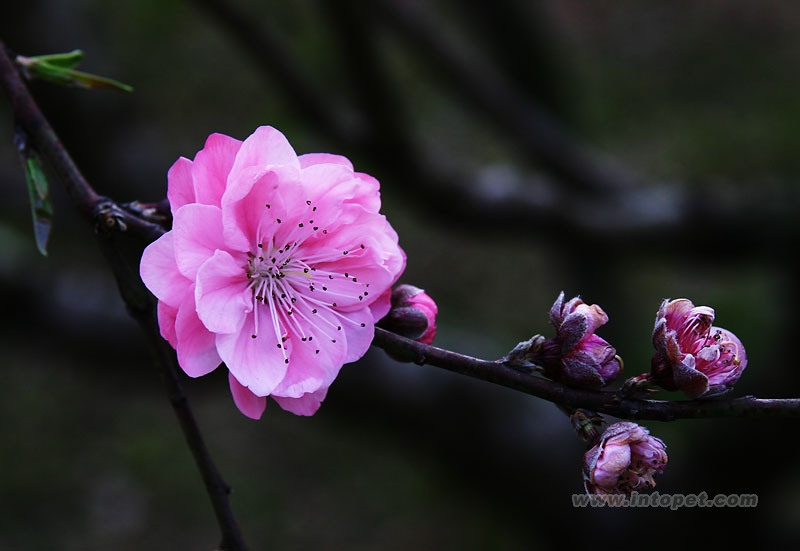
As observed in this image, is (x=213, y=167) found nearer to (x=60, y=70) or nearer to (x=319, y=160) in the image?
(x=319, y=160)

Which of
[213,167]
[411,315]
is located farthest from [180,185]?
[411,315]

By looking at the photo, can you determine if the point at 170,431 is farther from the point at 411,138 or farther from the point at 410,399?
the point at 411,138

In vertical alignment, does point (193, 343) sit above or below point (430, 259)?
below

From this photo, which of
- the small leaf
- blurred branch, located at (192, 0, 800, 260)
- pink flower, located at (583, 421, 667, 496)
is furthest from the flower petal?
blurred branch, located at (192, 0, 800, 260)

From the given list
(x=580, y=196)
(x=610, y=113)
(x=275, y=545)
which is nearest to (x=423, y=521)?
(x=275, y=545)

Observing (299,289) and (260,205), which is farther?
(299,289)

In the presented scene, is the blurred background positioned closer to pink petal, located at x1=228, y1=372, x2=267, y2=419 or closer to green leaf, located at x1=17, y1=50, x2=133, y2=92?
green leaf, located at x1=17, y1=50, x2=133, y2=92

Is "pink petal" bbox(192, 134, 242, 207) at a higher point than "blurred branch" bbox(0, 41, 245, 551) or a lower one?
higher
